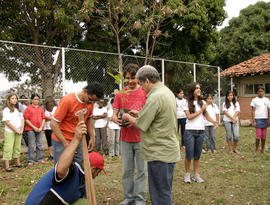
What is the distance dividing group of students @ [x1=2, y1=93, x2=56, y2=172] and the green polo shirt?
4.64 meters

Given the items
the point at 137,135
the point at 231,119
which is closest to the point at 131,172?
the point at 137,135

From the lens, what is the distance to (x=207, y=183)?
5.35 metres

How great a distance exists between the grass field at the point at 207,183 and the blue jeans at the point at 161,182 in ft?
4.68

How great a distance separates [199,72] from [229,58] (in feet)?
42.1

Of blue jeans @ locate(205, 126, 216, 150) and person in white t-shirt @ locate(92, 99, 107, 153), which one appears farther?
blue jeans @ locate(205, 126, 216, 150)

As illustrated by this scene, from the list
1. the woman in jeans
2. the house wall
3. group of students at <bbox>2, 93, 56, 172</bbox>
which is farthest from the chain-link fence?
the house wall

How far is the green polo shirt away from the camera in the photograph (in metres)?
3.06

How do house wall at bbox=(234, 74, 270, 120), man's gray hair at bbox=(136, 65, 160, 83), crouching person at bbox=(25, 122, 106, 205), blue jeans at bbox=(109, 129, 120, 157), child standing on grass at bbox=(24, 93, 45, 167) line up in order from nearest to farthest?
crouching person at bbox=(25, 122, 106, 205) < man's gray hair at bbox=(136, 65, 160, 83) < child standing on grass at bbox=(24, 93, 45, 167) < blue jeans at bbox=(109, 129, 120, 157) < house wall at bbox=(234, 74, 270, 120)

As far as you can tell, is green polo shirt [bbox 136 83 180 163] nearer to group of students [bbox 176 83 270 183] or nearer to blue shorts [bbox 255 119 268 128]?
group of students [bbox 176 83 270 183]

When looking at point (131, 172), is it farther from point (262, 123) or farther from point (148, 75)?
point (262, 123)

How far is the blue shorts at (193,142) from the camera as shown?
5125 mm

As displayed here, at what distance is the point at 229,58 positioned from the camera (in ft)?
80.2

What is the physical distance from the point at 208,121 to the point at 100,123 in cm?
327

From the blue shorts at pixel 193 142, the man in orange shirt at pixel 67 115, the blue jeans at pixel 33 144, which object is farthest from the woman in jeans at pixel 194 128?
the blue jeans at pixel 33 144
